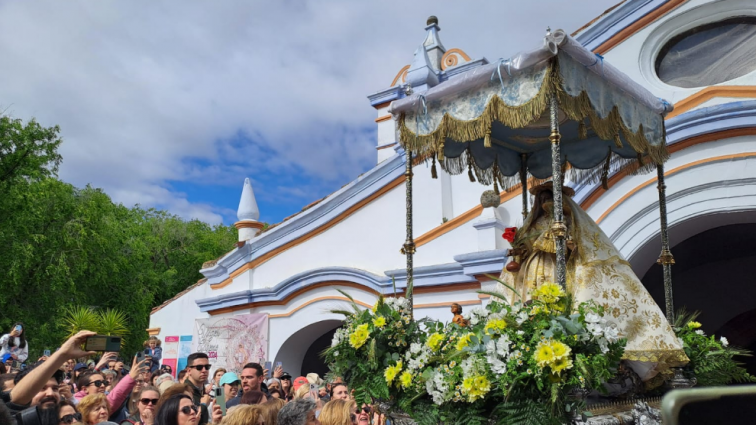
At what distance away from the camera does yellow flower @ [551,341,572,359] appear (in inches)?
149

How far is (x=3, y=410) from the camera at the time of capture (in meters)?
1.94

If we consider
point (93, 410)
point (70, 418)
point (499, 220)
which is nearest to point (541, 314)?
point (70, 418)

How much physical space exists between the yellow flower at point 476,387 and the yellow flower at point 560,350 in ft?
1.48

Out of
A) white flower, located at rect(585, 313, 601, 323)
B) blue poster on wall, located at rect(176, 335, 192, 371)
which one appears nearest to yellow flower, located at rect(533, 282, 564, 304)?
white flower, located at rect(585, 313, 601, 323)

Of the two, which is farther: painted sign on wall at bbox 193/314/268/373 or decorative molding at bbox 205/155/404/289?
painted sign on wall at bbox 193/314/268/373

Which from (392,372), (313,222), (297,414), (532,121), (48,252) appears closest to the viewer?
(297,414)

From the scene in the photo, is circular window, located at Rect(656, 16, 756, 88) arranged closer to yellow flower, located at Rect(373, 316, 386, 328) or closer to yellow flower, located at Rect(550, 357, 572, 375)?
yellow flower, located at Rect(373, 316, 386, 328)

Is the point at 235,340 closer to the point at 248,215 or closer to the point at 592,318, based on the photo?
the point at 248,215

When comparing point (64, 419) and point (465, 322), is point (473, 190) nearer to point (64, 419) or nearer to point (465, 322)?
point (465, 322)

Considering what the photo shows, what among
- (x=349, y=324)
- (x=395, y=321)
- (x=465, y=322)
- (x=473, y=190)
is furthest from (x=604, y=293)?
(x=473, y=190)

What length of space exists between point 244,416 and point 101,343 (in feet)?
3.08

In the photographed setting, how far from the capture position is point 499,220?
9.79 metres

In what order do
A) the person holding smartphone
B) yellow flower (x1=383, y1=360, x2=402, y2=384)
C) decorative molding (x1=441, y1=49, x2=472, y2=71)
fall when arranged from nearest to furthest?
yellow flower (x1=383, y1=360, x2=402, y2=384) < the person holding smartphone < decorative molding (x1=441, y1=49, x2=472, y2=71)

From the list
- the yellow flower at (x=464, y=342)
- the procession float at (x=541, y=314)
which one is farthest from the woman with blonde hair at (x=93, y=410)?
the yellow flower at (x=464, y=342)
